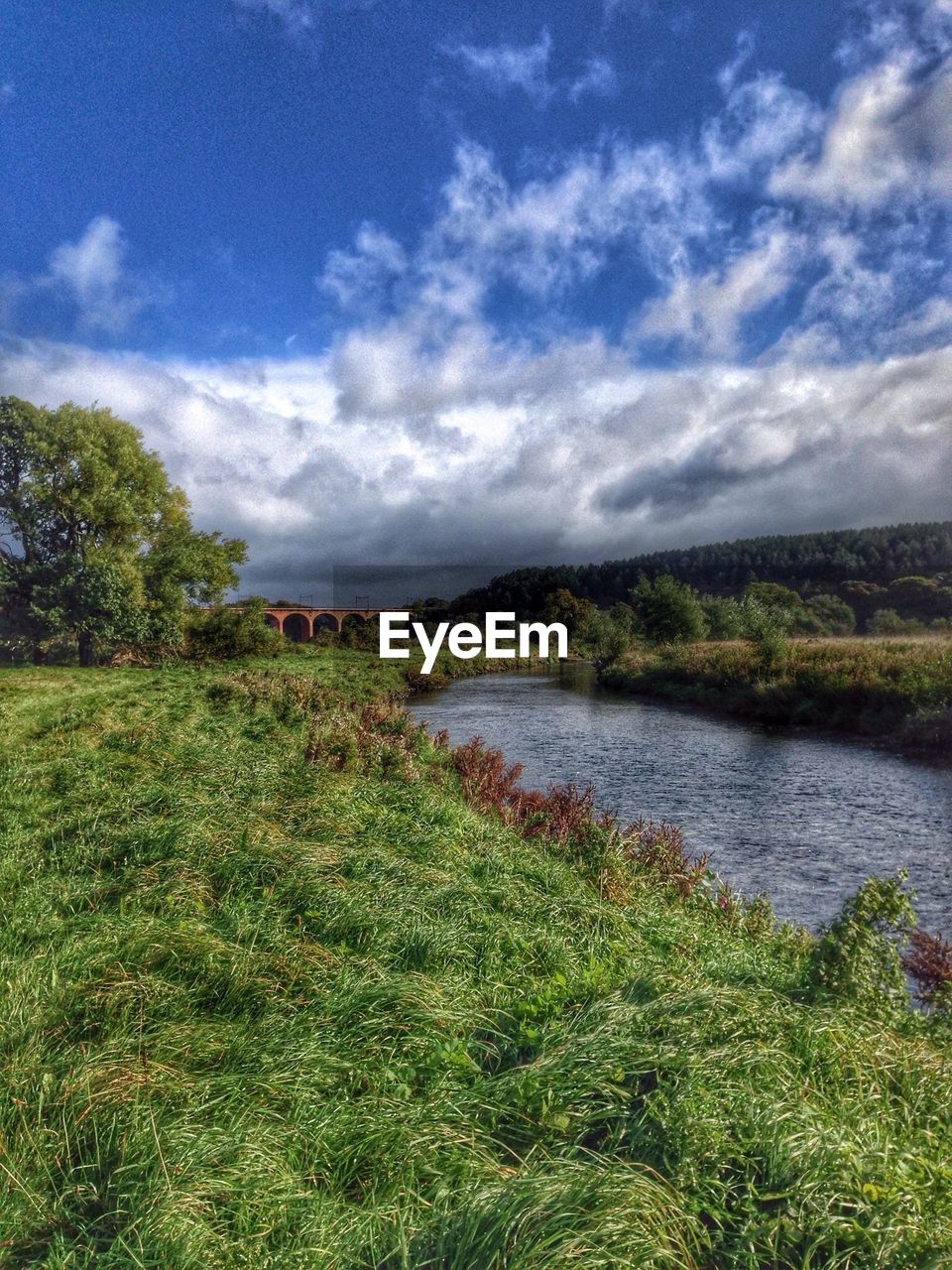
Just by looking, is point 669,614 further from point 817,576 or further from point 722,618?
point 817,576

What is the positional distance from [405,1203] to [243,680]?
64.4 feet

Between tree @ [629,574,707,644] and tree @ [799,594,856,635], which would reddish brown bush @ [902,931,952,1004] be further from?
tree @ [799,594,856,635]

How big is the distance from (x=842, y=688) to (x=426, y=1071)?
25.6 metres

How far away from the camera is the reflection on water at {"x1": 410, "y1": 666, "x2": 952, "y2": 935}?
403 inches

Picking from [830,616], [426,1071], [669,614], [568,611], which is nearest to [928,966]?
[426,1071]

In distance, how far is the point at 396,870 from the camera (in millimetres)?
6832

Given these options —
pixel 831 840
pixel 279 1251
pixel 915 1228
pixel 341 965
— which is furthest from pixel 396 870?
pixel 831 840

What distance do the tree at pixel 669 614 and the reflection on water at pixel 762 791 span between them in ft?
82.0

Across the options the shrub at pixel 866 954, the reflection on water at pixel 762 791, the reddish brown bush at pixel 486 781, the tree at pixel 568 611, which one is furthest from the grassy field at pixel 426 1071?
Result: the tree at pixel 568 611

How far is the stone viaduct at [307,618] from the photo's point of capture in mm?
64812

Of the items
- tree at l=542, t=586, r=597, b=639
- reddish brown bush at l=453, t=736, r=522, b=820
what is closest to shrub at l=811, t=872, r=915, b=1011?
reddish brown bush at l=453, t=736, r=522, b=820

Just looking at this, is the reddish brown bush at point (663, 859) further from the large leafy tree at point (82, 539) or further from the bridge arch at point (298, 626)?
the bridge arch at point (298, 626)

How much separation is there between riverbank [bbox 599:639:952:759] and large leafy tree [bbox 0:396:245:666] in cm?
2478

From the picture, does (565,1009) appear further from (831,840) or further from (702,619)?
(702,619)
